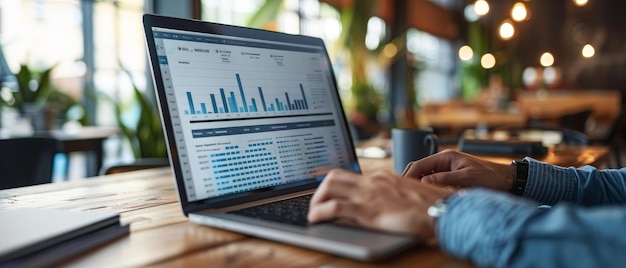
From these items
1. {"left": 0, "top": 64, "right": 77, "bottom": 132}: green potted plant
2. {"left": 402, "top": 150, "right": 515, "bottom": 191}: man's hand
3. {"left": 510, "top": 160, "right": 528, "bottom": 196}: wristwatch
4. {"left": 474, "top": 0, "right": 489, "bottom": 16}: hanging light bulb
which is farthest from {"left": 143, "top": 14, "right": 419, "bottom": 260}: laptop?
{"left": 474, "top": 0, "right": 489, "bottom": 16}: hanging light bulb

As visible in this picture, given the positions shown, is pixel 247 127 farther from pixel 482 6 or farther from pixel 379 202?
pixel 482 6

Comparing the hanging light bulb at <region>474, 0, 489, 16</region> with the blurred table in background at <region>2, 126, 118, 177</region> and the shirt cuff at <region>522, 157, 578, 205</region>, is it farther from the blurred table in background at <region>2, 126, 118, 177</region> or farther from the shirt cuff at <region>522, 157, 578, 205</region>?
the shirt cuff at <region>522, 157, 578, 205</region>

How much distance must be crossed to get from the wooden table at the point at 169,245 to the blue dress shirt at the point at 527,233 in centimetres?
3

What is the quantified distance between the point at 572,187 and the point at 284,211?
1.61 feet

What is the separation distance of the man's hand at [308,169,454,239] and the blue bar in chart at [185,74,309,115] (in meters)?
0.25

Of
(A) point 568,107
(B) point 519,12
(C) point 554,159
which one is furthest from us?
(A) point 568,107

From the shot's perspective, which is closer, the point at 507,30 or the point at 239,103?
the point at 239,103

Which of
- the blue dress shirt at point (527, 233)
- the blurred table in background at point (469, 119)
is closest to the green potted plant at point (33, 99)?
the blue dress shirt at point (527, 233)

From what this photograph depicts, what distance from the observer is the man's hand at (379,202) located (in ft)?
1.79

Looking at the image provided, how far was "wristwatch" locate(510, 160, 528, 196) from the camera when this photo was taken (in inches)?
33.4

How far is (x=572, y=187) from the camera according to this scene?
0.85 m

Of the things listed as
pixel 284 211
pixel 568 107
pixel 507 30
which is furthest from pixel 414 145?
pixel 568 107

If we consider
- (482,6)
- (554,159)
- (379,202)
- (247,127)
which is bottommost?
(554,159)

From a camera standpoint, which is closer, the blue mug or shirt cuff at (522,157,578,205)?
shirt cuff at (522,157,578,205)
